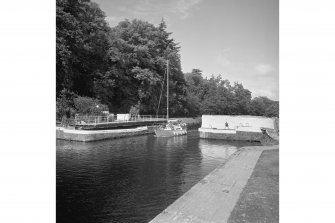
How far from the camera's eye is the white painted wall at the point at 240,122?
Answer: 29344 mm

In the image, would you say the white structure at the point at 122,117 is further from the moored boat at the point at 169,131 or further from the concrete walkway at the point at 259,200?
the concrete walkway at the point at 259,200

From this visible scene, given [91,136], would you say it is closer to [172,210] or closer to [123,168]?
[123,168]

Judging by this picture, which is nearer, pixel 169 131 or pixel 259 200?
pixel 259 200

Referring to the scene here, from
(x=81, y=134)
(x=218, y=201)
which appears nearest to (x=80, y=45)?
(x=81, y=134)

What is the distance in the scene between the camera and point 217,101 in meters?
57.3

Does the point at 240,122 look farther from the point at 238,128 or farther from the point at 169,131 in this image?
the point at 169,131

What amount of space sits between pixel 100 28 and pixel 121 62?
5362mm

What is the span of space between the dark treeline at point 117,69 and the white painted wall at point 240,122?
201cm

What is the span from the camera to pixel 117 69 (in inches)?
1423

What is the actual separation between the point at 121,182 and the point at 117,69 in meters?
26.9

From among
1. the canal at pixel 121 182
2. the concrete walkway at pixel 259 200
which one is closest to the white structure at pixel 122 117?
the canal at pixel 121 182

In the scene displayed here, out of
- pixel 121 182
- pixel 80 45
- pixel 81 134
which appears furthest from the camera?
pixel 80 45
